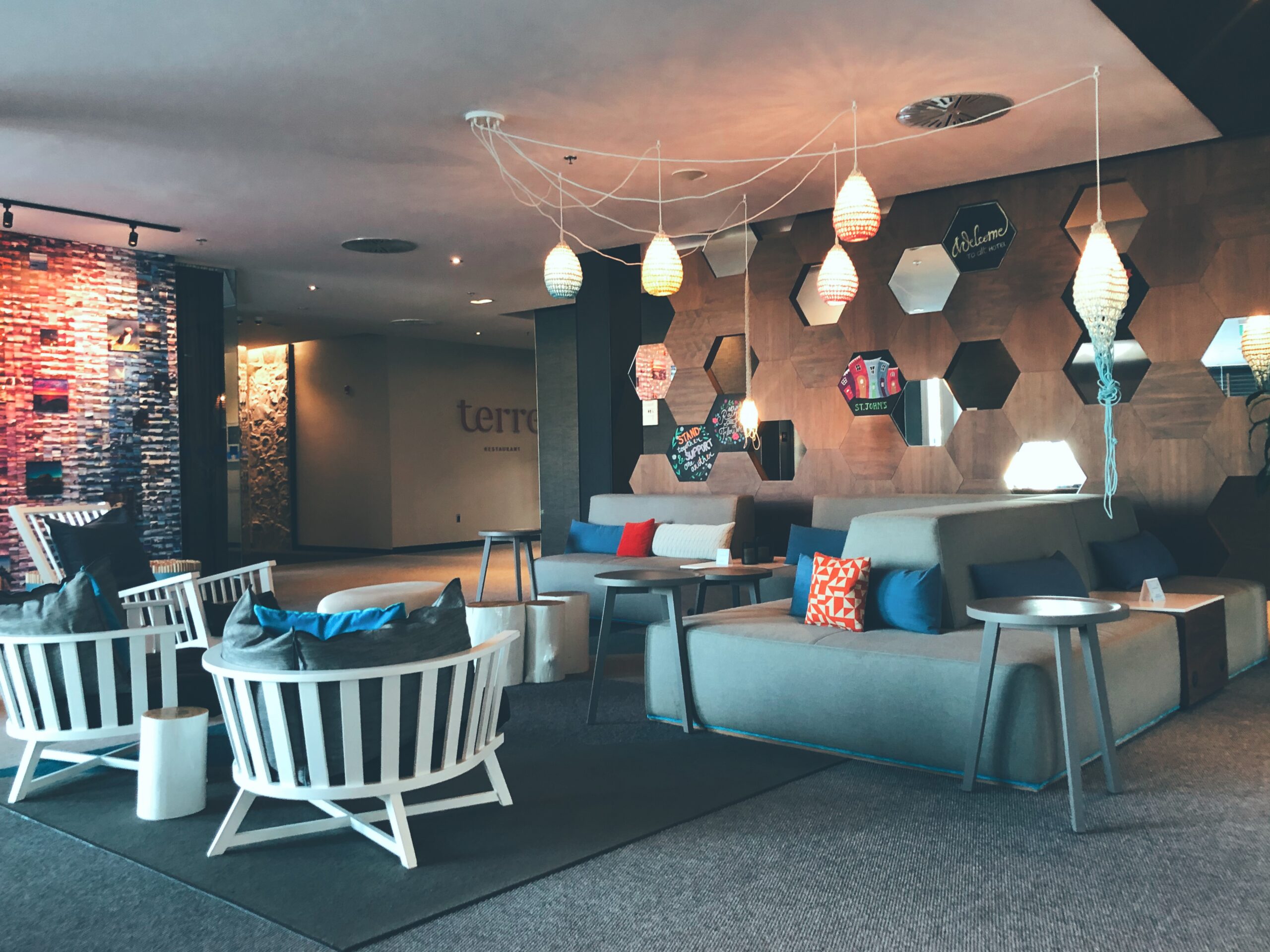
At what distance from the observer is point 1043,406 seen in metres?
6.05

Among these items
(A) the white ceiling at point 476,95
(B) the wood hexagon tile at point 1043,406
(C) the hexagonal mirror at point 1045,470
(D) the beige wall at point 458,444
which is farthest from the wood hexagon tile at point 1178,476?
(D) the beige wall at point 458,444

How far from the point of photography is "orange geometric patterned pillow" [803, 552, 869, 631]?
12.8 ft

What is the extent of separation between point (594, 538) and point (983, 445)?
9.40 feet

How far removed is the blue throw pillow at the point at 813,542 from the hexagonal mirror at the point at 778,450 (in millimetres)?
1039

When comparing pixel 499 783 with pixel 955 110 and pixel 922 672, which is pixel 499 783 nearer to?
pixel 922 672

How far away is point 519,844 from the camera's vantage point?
2.81 metres

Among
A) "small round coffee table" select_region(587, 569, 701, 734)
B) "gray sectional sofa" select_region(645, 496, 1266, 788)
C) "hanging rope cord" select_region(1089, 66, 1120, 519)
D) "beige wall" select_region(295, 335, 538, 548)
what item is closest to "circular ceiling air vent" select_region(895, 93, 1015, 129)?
"hanging rope cord" select_region(1089, 66, 1120, 519)

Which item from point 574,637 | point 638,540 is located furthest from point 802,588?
point 638,540

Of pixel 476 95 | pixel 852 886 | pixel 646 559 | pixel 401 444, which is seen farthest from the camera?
pixel 401 444

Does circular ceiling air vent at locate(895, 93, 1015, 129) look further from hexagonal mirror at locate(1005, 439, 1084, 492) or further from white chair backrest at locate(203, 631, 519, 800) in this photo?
white chair backrest at locate(203, 631, 519, 800)

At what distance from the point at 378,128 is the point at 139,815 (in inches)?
137

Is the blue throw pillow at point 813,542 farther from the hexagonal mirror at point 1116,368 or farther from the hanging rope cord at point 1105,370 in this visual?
the hexagonal mirror at point 1116,368

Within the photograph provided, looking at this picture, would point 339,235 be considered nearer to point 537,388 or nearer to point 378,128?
point 378,128

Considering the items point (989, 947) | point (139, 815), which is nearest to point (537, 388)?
point (139, 815)
